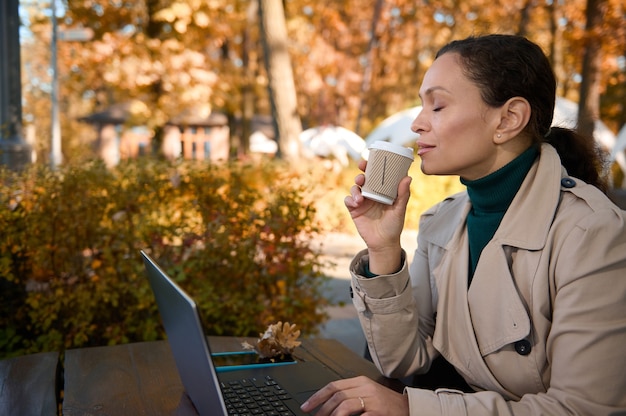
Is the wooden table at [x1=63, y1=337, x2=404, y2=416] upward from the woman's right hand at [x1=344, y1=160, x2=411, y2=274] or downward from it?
downward

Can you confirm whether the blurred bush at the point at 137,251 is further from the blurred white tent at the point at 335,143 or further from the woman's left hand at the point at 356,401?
the blurred white tent at the point at 335,143

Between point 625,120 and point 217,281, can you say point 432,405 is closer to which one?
point 217,281

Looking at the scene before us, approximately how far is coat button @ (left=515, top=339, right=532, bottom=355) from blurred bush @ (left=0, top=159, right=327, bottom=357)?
2244 millimetres

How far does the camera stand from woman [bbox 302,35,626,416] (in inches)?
61.1

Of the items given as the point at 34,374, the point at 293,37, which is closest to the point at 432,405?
the point at 34,374

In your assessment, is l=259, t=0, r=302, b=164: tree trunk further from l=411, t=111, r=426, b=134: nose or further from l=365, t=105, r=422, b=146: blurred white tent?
l=411, t=111, r=426, b=134: nose

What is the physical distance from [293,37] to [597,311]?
23516 millimetres

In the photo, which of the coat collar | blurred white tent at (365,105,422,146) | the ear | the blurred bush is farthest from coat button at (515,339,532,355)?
blurred white tent at (365,105,422,146)

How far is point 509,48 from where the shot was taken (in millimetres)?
1925

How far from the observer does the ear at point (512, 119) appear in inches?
74.0

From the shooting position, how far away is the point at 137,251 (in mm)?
3746

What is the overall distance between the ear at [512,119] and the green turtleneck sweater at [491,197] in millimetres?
89

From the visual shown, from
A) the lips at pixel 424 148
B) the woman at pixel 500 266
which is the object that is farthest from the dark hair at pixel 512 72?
the lips at pixel 424 148

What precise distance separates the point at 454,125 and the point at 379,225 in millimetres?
384
